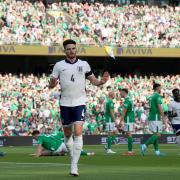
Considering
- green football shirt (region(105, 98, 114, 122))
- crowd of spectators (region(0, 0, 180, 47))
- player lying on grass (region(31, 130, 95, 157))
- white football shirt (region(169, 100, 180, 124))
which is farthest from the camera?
crowd of spectators (region(0, 0, 180, 47))

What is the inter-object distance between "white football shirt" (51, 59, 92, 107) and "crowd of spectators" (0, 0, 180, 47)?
32211 mm

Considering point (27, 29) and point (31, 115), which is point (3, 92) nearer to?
point (31, 115)

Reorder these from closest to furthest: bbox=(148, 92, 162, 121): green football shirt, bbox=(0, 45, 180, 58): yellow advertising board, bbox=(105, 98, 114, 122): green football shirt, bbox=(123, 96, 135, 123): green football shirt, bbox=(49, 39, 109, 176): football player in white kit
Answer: bbox=(49, 39, 109, 176): football player in white kit → bbox=(148, 92, 162, 121): green football shirt → bbox=(123, 96, 135, 123): green football shirt → bbox=(105, 98, 114, 122): green football shirt → bbox=(0, 45, 180, 58): yellow advertising board

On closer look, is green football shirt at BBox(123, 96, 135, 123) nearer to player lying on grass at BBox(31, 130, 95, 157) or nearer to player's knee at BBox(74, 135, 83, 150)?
player lying on grass at BBox(31, 130, 95, 157)

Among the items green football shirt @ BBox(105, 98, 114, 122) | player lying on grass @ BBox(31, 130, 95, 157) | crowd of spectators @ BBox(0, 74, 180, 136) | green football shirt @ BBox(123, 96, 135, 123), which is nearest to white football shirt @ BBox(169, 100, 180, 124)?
green football shirt @ BBox(123, 96, 135, 123)

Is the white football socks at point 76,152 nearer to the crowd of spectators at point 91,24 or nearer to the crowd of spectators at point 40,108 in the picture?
the crowd of spectators at point 40,108

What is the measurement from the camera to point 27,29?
159ft

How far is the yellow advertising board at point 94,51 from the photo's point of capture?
48531 mm

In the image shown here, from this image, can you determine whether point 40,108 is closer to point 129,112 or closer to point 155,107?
point 129,112

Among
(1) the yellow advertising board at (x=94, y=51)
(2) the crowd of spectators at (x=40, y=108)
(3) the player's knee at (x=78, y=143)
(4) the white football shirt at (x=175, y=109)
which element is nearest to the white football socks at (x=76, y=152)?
(3) the player's knee at (x=78, y=143)

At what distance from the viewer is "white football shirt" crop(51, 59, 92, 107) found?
15273mm

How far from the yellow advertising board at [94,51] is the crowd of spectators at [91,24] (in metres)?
0.34

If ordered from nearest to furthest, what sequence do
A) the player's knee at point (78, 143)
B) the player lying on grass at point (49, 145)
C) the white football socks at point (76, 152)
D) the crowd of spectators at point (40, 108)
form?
the white football socks at point (76, 152), the player's knee at point (78, 143), the player lying on grass at point (49, 145), the crowd of spectators at point (40, 108)

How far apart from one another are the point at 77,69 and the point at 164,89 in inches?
1301
